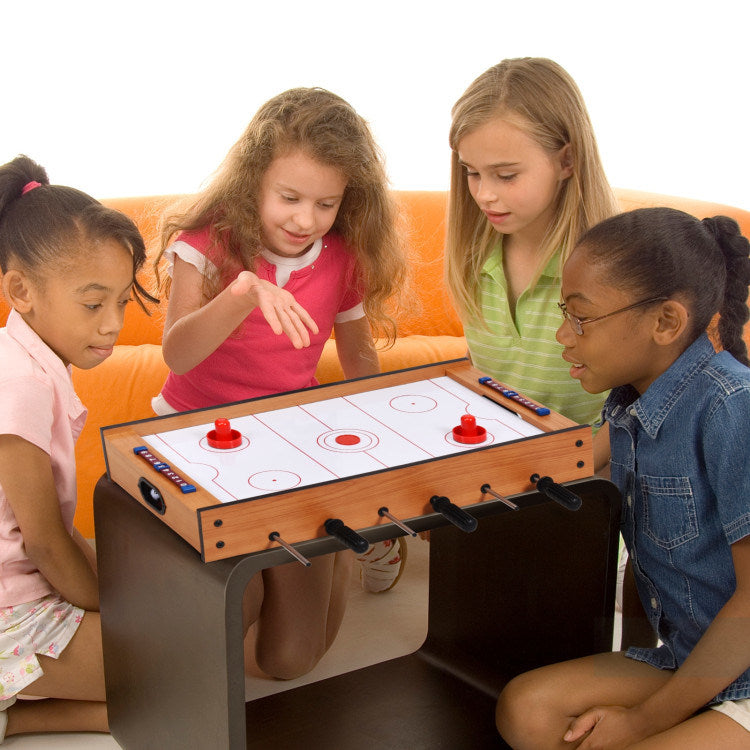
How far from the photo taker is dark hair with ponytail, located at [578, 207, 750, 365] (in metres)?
1.27

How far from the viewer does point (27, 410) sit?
1.37m

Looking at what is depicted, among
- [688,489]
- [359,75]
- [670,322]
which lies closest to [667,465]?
[688,489]

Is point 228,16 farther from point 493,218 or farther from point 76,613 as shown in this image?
point 76,613

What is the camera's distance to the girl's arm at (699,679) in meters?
1.19

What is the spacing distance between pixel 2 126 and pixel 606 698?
2101 mm

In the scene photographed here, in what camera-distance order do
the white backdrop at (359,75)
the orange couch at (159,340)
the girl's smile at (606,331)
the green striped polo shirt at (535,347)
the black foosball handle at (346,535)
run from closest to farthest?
the black foosball handle at (346,535) → the girl's smile at (606,331) → the green striped polo shirt at (535,347) → the orange couch at (159,340) → the white backdrop at (359,75)

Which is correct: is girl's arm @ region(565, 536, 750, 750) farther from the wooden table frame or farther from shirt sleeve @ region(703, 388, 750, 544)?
the wooden table frame

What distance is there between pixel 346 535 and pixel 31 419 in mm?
490

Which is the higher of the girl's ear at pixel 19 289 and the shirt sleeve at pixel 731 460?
the girl's ear at pixel 19 289

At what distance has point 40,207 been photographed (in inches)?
57.3

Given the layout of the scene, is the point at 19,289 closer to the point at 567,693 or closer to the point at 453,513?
the point at 453,513

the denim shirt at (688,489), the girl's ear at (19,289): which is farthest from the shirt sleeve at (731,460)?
the girl's ear at (19,289)

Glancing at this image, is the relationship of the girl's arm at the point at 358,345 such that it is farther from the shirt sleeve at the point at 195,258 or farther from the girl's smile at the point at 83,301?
the girl's smile at the point at 83,301

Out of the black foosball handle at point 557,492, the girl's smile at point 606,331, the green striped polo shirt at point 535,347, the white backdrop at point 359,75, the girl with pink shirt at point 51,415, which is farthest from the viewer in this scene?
the white backdrop at point 359,75
